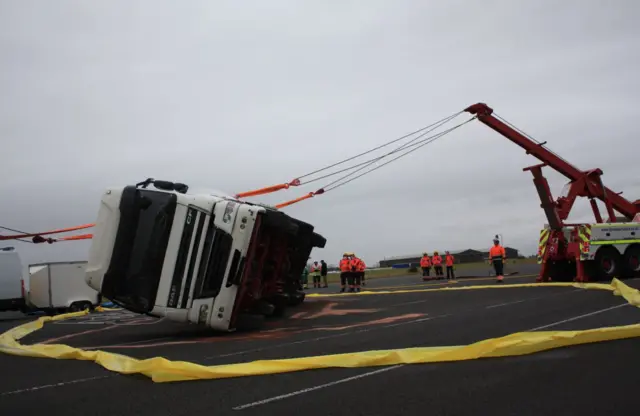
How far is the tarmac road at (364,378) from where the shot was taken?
15.3 feet

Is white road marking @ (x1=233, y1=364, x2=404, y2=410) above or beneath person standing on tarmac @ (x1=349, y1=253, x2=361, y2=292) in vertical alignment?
beneath

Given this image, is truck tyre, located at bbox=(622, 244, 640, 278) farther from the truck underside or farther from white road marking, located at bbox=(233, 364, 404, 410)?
white road marking, located at bbox=(233, 364, 404, 410)

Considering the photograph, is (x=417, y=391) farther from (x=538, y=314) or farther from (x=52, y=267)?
(x=52, y=267)

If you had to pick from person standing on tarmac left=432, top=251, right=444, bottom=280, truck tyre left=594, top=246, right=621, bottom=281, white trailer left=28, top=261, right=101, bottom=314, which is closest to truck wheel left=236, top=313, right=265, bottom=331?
white trailer left=28, top=261, right=101, bottom=314

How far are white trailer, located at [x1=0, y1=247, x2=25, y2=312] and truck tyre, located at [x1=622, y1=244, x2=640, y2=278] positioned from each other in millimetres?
20010

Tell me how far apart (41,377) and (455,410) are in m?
5.15

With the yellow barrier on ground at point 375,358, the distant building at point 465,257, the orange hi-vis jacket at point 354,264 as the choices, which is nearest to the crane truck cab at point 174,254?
the yellow barrier on ground at point 375,358

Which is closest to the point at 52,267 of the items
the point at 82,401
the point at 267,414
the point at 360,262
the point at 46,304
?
the point at 46,304

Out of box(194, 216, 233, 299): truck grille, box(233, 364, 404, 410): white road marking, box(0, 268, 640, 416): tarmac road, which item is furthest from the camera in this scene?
box(194, 216, 233, 299): truck grille

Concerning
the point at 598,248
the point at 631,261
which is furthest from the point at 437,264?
the point at 598,248

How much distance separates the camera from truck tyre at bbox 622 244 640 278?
1750 centimetres

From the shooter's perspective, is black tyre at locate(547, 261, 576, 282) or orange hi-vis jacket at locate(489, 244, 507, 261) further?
orange hi-vis jacket at locate(489, 244, 507, 261)

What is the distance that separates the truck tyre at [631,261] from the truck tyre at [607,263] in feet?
0.88

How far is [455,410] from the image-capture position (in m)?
4.41
